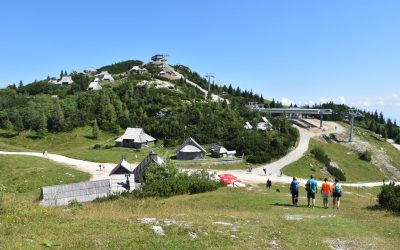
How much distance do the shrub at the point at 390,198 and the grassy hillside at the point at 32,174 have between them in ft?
129

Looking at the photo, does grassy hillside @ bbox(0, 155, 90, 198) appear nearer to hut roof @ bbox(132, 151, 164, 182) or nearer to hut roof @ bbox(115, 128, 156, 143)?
hut roof @ bbox(132, 151, 164, 182)

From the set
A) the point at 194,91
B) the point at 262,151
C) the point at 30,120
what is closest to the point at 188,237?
the point at 262,151

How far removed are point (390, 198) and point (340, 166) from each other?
70.5 metres

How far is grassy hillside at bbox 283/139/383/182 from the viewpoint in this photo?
75.1 metres

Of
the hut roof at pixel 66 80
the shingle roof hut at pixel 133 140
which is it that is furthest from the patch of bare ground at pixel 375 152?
the hut roof at pixel 66 80

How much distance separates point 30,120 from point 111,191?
66.5 meters

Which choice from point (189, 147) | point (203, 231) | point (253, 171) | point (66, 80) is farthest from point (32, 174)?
point (66, 80)

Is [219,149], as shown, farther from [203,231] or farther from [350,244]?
[350,244]

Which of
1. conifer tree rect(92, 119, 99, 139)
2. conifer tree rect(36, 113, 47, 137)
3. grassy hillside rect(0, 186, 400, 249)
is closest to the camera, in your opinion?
grassy hillside rect(0, 186, 400, 249)

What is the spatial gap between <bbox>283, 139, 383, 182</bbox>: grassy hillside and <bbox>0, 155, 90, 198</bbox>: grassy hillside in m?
39.9

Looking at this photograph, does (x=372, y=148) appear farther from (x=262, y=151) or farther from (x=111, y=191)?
(x=111, y=191)

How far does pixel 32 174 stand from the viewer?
181 feet

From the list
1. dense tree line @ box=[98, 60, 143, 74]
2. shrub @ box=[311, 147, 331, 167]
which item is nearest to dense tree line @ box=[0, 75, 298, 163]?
shrub @ box=[311, 147, 331, 167]

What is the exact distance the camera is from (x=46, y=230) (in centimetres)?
1421
